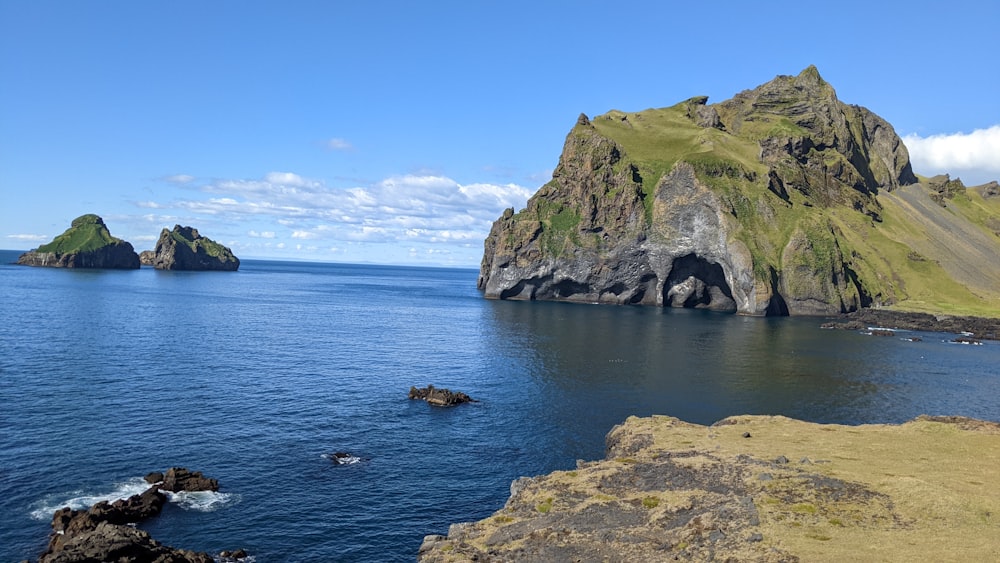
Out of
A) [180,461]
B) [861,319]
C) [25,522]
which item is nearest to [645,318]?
[861,319]

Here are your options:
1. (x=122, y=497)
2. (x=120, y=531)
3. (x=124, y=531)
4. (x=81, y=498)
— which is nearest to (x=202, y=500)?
(x=122, y=497)

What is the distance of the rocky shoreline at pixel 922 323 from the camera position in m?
157

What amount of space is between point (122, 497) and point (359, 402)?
32.4 meters

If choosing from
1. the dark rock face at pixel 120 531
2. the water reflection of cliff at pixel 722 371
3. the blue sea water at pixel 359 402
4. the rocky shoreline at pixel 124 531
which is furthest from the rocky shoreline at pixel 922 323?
the rocky shoreline at pixel 124 531

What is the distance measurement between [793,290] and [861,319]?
21.4 meters

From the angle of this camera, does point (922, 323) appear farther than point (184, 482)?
Yes

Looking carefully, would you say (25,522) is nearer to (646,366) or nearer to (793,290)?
(646,366)

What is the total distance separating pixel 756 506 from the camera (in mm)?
37219

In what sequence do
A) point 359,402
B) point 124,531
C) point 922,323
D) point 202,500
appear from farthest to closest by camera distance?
point 922,323
point 359,402
point 202,500
point 124,531

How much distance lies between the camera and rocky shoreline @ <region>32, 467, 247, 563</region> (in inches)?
1280

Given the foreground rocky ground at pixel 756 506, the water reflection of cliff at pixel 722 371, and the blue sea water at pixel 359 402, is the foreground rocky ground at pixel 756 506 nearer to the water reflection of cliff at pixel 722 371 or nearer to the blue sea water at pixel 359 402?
the blue sea water at pixel 359 402

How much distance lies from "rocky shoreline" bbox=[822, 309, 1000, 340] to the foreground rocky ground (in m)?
120

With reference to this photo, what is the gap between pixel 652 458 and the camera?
48875 millimetres

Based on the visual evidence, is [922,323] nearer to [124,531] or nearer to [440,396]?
[440,396]
